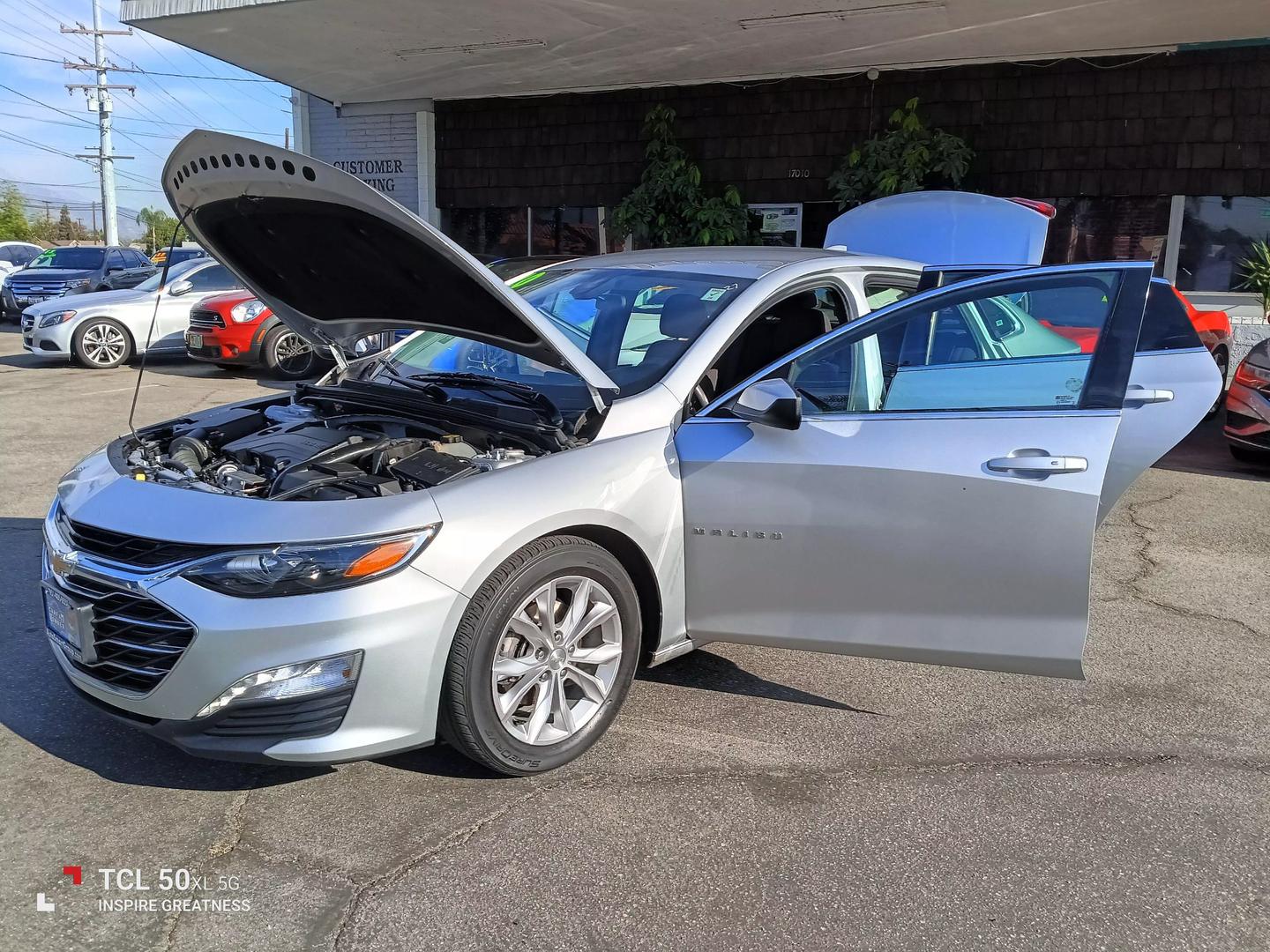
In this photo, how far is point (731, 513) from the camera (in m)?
3.42

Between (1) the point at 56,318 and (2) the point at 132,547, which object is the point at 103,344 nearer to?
(1) the point at 56,318

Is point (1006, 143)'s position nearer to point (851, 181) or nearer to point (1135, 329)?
point (851, 181)

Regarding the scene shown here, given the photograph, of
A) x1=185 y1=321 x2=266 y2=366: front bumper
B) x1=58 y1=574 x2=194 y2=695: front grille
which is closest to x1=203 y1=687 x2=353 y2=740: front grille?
x1=58 y1=574 x2=194 y2=695: front grille

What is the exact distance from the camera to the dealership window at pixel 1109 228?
11.5 m

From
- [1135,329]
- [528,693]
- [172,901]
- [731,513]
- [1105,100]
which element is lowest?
[172,901]

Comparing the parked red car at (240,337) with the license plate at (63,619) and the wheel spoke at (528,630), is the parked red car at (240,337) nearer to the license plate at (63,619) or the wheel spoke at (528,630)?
the license plate at (63,619)

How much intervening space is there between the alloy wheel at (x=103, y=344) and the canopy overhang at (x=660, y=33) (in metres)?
3.63

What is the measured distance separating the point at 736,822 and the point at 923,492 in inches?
46.6

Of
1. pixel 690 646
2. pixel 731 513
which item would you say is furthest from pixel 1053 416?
pixel 690 646

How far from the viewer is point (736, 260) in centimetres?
437

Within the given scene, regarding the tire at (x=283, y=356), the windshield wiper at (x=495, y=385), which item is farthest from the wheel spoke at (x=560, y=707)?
the tire at (x=283, y=356)

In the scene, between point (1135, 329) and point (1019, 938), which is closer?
point (1019, 938)

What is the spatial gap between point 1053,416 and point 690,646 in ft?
4.71

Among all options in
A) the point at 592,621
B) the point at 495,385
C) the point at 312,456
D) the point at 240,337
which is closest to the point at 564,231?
the point at 240,337
